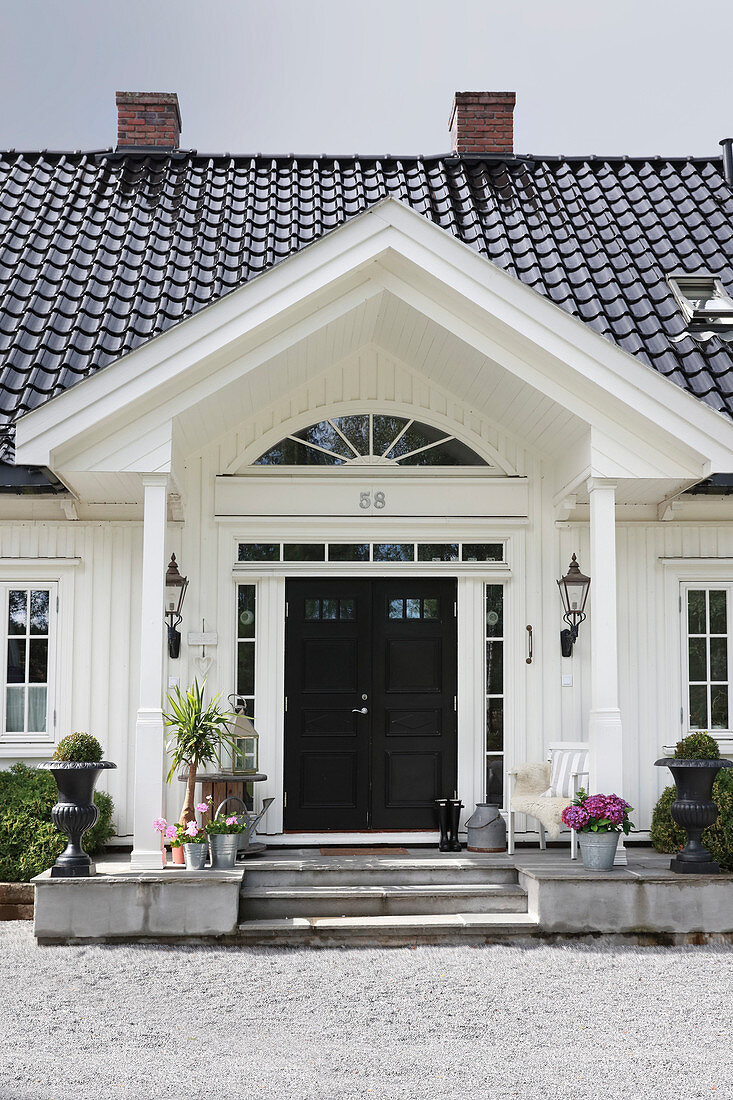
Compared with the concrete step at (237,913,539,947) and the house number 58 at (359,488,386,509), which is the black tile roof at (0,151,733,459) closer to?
the house number 58 at (359,488,386,509)

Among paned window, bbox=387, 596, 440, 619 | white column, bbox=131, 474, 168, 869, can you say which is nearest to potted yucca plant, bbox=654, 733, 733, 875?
paned window, bbox=387, 596, 440, 619

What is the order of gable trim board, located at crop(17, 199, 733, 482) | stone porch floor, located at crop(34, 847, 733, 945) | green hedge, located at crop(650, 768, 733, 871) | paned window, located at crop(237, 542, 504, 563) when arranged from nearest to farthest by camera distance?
stone porch floor, located at crop(34, 847, 733, 945) → gable trim board, located at crop(17, 199, 733, 482) → green hedge, located at crop(650, 768, 733, 871) → paned window, located at crop(237, 542, 504, 563)

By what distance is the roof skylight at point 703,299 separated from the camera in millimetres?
9250

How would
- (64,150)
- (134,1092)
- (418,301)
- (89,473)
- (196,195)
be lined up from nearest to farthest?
(134,1092)
(89,473)
(418,301)
(196,195)
(64,150)

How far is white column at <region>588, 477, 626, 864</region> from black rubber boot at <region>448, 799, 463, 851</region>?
1.34 m

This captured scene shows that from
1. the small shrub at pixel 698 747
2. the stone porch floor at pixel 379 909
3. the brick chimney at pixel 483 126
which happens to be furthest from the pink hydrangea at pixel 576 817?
the brick chimney at pixel 483 126

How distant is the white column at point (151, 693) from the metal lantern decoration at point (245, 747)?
3.21 ft

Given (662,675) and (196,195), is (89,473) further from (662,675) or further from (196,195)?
(662,675)

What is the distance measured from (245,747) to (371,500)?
96.4 inches

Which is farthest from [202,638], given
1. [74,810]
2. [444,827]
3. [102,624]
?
[444,827]

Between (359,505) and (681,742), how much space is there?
3408 millimetres

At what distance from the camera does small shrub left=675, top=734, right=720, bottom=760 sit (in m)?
8.59

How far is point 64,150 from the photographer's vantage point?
11805mm

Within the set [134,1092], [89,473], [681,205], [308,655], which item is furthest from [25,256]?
[134,1092]
